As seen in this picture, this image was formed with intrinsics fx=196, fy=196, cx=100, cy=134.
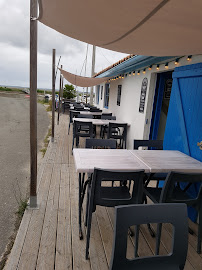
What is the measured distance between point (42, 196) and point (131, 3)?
2.58m

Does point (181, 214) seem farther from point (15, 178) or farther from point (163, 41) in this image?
point (15, 178)

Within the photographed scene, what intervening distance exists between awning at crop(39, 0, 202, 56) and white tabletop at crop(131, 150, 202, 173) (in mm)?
1333

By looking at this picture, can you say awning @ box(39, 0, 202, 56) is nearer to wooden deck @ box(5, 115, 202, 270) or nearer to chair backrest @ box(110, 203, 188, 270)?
chair backrest @ box(110, 203, 188, 270)

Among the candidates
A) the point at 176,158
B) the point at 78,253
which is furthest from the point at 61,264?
the point at 176,158

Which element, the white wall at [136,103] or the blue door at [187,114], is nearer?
the blue door at [187,114]

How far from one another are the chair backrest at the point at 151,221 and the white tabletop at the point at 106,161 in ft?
2.82

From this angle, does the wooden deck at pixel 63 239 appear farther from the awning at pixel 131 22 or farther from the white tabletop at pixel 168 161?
the awning at pixel 131 22

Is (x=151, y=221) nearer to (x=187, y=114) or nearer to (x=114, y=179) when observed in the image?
(x=114, y=179)

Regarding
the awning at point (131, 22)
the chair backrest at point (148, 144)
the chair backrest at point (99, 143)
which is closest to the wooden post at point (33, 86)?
the awning at point (131, 22)

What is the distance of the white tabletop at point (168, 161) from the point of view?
2141mm

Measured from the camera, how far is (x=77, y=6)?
1.48m

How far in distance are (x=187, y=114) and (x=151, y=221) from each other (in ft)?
6.81

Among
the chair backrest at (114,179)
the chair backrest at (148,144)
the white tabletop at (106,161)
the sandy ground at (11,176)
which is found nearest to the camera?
the chair backrest at (114,179)

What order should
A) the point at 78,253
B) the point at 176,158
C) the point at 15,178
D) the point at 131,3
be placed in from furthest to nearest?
the point at 15,178 < the point at 176,158 < the point at 78,253 < the point at 131,3
